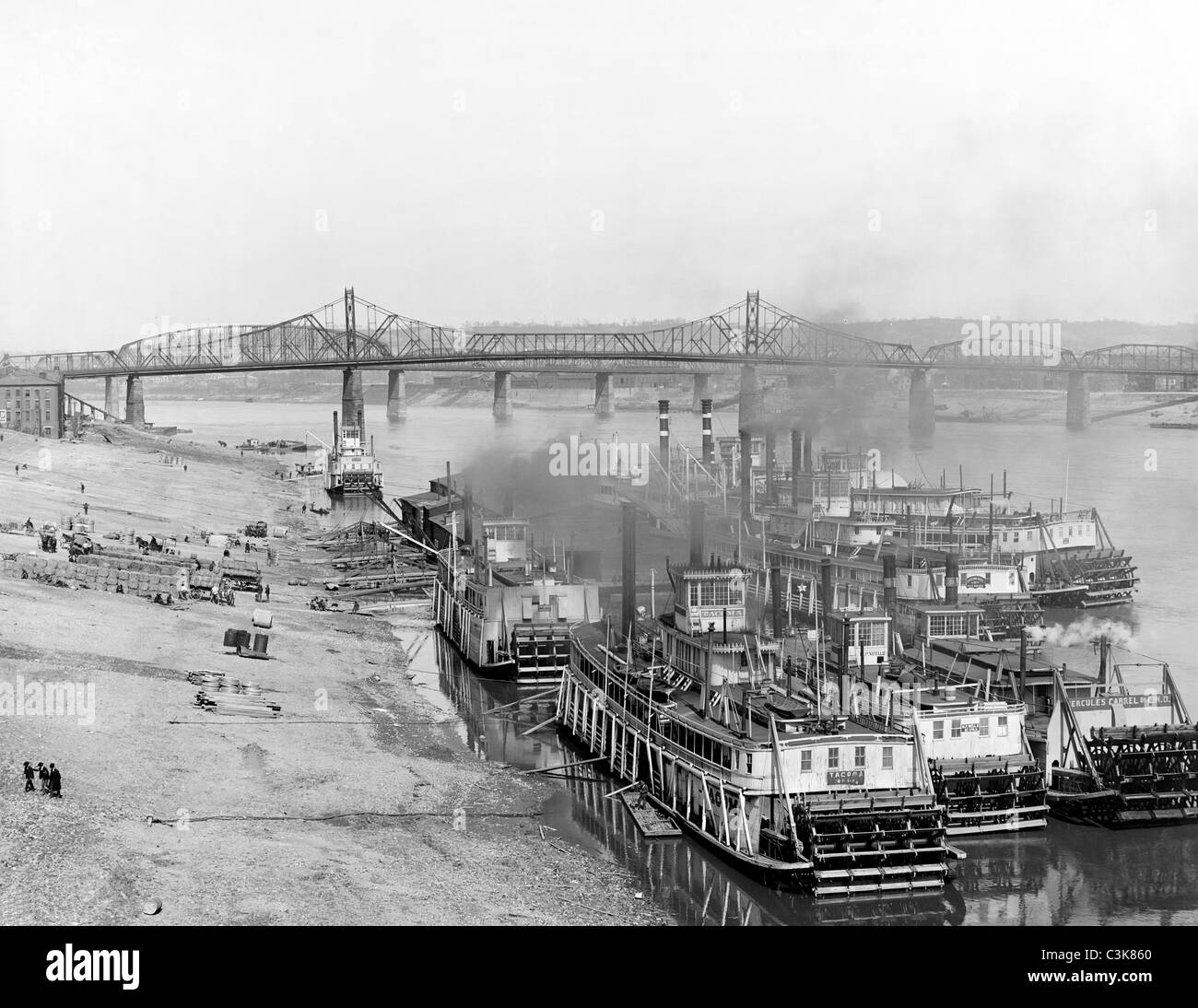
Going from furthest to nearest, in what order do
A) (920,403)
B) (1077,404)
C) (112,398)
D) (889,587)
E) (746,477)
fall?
(112,398)
(1077,404)
(920,403)
(746,477)
(889,587)

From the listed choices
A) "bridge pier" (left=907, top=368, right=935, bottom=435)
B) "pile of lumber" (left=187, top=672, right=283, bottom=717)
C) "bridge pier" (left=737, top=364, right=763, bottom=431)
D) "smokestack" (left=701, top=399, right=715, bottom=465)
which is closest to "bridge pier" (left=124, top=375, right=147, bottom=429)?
"bridge pier" (left=737, top=364, right=763, bottom=431)

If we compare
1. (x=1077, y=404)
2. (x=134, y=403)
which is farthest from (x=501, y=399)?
(x=1077, y=404)

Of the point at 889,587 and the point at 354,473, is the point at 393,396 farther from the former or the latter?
the point at 889,587

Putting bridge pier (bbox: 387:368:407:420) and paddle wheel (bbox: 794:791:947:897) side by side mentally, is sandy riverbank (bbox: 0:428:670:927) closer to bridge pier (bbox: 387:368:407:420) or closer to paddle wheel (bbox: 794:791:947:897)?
paddle wheel (bbox: 794:791:947:897)

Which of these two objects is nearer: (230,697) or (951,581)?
(230,697)

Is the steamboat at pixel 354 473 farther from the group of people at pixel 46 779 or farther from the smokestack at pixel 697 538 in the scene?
the group of people at pixel 46 779
